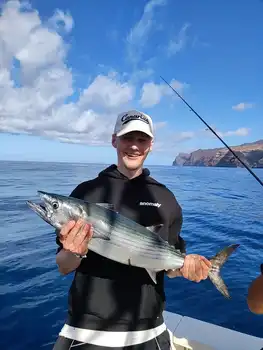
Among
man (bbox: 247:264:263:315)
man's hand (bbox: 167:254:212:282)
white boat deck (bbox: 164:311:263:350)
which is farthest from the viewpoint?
white boat deck (bbox: 164:311:263:350)

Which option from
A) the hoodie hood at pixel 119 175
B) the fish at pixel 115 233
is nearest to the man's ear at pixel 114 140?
the hoodie hood at pixel 119 175

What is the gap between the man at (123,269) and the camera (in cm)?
238

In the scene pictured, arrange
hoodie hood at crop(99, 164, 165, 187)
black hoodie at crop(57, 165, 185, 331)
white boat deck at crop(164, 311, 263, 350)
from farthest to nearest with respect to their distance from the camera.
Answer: white boat deck at crop(164, 311, 263, 350)
hoodie hood at crop(99, 164, 165, 187)
black hoodie at crop(57, 165, 185, 331)

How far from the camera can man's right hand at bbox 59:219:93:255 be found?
2.29 metres

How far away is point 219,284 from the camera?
2.90m

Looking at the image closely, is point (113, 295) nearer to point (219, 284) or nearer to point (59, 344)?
point (59, 344)

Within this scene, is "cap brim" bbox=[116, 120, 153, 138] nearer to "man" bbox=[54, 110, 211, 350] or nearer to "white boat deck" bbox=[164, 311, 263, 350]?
"man" bbox=[54, 110, 211, 350]

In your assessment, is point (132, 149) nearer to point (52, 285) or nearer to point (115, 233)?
point (115, 233)

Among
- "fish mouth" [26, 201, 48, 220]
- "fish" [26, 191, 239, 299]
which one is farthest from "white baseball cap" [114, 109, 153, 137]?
"fish mouth" [26, 201, 48, 220]

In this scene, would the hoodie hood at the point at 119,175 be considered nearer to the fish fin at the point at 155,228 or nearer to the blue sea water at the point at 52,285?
the fish fin at the point at 155,228

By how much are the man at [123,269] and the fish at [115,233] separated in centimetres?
13

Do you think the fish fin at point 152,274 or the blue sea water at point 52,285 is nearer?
the fish fin at point 152,274

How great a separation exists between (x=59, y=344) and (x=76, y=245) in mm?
945

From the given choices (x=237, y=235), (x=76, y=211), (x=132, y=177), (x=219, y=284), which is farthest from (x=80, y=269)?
(x=237, y=235)
